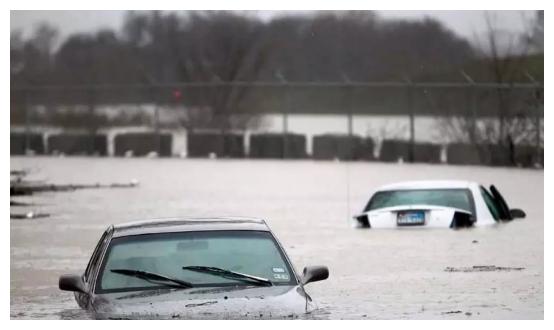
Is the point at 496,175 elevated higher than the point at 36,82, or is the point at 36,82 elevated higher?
the point at 36,82

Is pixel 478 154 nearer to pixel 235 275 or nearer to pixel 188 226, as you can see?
pixel 188 226

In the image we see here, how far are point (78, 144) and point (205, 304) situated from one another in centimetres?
1602

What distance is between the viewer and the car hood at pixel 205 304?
895 centimetres

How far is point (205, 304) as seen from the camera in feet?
29.4

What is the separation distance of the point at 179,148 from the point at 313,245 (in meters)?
10.6

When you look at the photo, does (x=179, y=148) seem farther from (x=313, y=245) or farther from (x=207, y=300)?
(x=207, y=300)

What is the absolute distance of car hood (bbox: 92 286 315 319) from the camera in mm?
8945

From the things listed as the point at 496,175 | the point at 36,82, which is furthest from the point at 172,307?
the point at 496,175

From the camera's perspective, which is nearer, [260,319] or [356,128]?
[260,319]

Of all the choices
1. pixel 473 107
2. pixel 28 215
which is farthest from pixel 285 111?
pixel 28 215

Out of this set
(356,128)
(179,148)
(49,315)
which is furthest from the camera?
(179,148)

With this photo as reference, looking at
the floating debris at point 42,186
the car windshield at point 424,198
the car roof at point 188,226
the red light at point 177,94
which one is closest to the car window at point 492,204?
the car windshield at point 424,198

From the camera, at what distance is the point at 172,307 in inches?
354

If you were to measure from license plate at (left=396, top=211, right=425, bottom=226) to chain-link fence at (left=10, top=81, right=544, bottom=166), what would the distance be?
2689 millimetres
